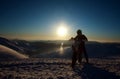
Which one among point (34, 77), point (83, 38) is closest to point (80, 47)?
point (83, 38)

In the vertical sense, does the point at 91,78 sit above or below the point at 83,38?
below

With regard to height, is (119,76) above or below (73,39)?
below

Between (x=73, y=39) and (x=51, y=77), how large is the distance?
4845 mm

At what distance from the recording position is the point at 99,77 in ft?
36.1

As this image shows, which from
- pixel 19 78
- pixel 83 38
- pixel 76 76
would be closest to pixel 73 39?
pixel 83 38

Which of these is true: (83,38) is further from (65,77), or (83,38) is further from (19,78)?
(19,78)

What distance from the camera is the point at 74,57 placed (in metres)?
14.8

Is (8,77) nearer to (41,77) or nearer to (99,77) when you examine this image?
(41,77)

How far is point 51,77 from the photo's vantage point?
430 inches

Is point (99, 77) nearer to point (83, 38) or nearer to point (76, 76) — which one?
point (76, 76)

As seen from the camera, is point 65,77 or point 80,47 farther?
point 80,47

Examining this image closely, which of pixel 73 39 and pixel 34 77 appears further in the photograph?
pixel 73 39

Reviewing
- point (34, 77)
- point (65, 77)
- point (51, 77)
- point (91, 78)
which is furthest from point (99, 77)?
point (34, 77)

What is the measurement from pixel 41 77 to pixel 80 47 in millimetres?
5380
